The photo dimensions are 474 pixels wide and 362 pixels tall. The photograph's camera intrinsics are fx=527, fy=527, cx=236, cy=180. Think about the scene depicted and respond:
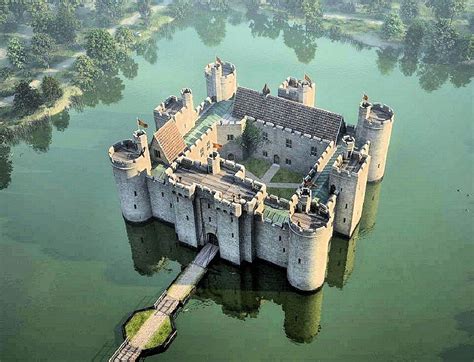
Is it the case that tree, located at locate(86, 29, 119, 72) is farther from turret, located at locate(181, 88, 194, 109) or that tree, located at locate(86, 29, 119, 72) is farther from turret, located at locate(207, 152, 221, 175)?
turret, located at locate(207, 152, 221, 175)

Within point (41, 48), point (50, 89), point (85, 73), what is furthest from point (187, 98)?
point (41, 48)

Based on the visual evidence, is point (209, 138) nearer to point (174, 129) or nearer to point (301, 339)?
point (174, 129)

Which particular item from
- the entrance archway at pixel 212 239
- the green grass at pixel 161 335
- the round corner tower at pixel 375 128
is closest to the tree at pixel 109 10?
the round corner tower at pixel 375 128

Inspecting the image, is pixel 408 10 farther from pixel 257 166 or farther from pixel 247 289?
pixel 247 289

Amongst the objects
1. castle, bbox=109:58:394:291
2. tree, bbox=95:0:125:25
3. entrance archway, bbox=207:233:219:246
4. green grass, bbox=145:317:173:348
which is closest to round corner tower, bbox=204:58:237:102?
castle, bbox=109:58:394:291

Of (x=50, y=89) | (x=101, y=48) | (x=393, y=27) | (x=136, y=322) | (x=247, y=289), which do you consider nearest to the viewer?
(x=136, y=322)
